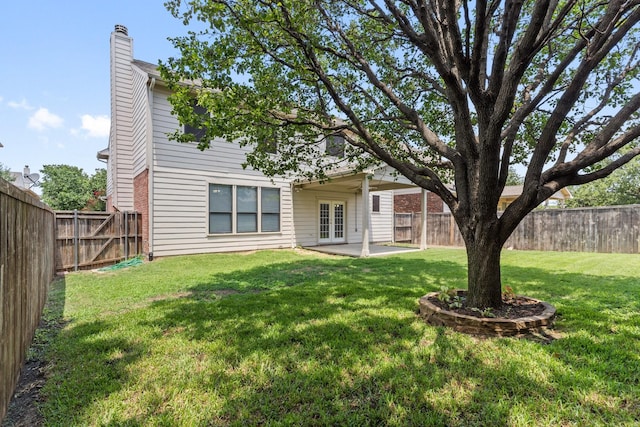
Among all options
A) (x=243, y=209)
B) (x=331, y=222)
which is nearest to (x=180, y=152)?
(x=243, y=209)

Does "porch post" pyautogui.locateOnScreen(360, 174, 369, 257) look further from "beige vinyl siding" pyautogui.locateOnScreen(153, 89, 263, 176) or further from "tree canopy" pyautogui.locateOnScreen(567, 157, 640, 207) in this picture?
"tree canopy" pyautogui.locateOnScreen(567, 157, 640, 207)

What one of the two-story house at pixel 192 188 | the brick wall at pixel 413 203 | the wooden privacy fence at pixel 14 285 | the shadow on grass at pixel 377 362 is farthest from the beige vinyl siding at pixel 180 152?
the brick wall at pixel 413 203

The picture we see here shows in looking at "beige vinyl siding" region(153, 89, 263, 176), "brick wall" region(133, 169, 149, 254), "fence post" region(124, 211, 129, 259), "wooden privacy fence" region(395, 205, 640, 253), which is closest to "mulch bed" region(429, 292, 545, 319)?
"beige vinyl siding" region(153, 89, 263, 176)

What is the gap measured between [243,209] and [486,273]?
28.6 feet

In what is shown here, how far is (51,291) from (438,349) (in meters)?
6.99

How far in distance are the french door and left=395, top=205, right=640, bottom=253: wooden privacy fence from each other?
5448mm

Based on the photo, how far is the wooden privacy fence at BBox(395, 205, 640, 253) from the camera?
33.8ft

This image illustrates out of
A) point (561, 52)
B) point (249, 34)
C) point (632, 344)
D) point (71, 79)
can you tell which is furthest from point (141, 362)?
point (71, 79)

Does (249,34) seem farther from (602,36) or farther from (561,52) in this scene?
(561,52)

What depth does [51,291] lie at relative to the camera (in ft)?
19.4

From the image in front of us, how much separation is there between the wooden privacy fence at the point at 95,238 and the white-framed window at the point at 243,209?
241cm

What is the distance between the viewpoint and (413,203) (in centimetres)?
2098

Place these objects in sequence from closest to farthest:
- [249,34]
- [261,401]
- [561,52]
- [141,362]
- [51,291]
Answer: [261,401] → [141,362] → [249,34] → [561,52] → [51,291]

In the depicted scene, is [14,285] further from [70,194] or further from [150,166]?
[70,194]
